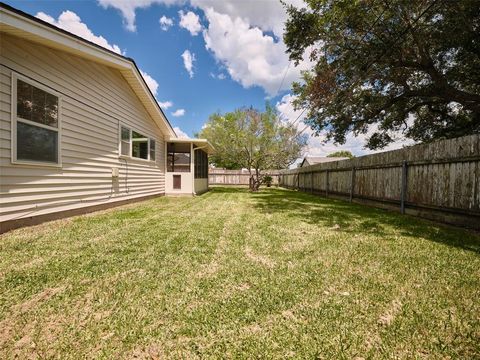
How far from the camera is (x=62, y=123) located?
496cm

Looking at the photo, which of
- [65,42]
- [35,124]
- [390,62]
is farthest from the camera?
[390,62]

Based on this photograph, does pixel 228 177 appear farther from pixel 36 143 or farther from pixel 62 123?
pixel 36 143

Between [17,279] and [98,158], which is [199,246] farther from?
[98,158]

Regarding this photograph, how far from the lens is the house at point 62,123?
3.81 m

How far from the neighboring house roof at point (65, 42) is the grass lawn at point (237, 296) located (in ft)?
11.0

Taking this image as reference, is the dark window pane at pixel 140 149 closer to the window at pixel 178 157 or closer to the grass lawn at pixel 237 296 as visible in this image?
the window at pixel 178 157

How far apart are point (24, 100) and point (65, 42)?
4.73ft

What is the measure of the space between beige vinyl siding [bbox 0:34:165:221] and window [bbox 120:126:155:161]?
0.87ft

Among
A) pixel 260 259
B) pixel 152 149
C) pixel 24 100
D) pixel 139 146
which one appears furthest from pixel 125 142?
pixel 260 259

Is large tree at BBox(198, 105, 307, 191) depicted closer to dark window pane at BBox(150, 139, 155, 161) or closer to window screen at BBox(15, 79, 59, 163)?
dark window pane at BBox(150, 139, 155, 161)

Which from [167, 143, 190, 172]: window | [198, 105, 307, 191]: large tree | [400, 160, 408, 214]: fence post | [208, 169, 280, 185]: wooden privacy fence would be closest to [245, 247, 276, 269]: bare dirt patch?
[400, 160, 408, 214]: fence post

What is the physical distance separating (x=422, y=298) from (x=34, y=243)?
4.80 m

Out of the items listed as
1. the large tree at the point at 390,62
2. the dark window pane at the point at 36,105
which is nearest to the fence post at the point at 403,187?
the large tree at the point at 390,62

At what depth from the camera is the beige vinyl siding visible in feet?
12.5
